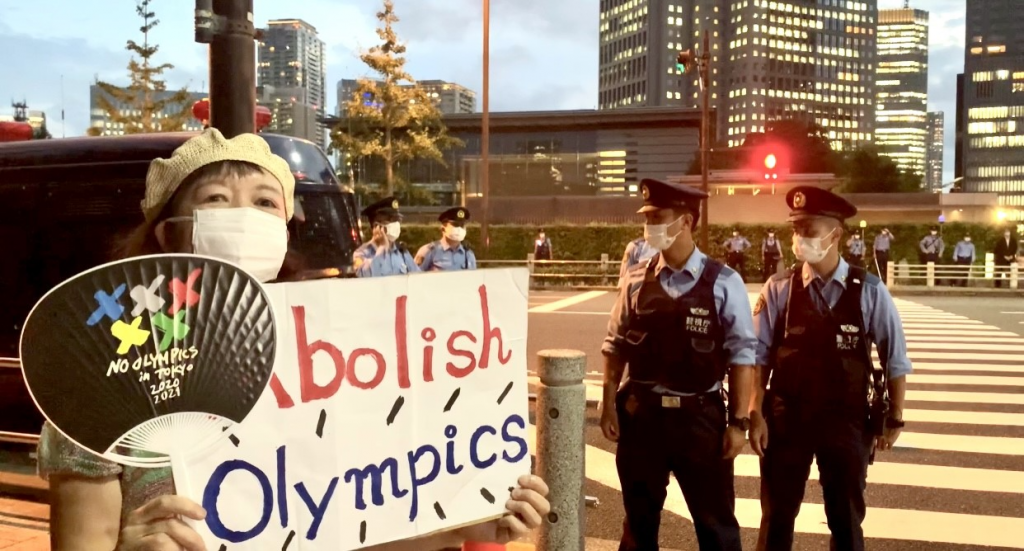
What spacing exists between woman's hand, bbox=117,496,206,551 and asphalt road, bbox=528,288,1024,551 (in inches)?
139

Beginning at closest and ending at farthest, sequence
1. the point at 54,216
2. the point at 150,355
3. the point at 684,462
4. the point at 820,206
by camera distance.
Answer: the point at 150,355 < the point at 684,462 < the point at 820,206 < the point at 54,216

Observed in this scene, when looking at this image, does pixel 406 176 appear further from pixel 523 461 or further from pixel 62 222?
pixel 523 461

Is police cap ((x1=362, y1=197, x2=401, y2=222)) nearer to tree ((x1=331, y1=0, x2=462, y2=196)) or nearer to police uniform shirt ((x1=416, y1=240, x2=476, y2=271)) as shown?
police uniform shirt ((x1=416, y1=240, x2=476, y2=271))

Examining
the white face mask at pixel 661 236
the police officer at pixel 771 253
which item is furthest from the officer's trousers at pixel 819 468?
the police officer at pixel 771 253

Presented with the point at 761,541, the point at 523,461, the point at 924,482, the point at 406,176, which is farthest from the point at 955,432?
the point at 406,176

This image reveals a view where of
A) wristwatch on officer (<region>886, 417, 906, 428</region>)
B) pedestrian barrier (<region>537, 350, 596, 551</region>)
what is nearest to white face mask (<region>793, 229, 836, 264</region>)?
wristwatch on officer (<region>886, 417, 906, 428</region>)

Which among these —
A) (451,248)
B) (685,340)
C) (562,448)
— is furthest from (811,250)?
(451,248)

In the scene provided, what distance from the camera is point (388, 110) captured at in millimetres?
30594

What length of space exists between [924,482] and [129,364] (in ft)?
19.9

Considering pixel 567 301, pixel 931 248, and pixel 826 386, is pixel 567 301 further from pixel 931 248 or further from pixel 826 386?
pixel 826 386

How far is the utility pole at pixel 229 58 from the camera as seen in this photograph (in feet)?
12.6

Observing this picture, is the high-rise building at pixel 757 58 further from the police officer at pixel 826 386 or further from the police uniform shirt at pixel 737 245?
the police officer at pixel 826 386

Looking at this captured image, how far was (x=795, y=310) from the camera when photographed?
3.68m

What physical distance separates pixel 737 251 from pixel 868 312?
2160cm
